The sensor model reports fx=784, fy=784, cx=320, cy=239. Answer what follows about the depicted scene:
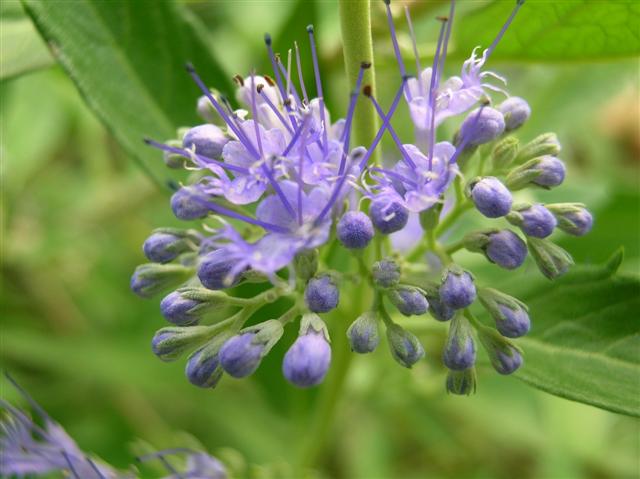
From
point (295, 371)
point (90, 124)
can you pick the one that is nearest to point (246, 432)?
point (90, 124)

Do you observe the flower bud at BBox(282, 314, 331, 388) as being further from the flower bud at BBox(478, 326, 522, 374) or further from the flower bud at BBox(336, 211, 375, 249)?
the flower bud at BBox(478, 326, 522, 374)

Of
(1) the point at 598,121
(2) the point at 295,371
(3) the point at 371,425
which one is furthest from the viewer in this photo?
(1) the point at 598,121

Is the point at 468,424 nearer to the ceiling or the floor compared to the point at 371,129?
nearer to the floor

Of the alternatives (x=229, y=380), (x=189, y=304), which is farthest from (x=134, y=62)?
(x=229, y=380)

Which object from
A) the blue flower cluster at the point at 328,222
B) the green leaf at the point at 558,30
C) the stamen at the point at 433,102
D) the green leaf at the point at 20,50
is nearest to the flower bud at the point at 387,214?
the blue flower cluster at the point at 328,222

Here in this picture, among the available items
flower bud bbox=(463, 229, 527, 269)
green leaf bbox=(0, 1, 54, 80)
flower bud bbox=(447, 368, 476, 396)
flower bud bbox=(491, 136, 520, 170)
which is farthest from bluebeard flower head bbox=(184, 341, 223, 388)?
green leaf bbox=(0, 1, 54, 80)

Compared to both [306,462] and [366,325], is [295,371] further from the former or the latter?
[306,462]
